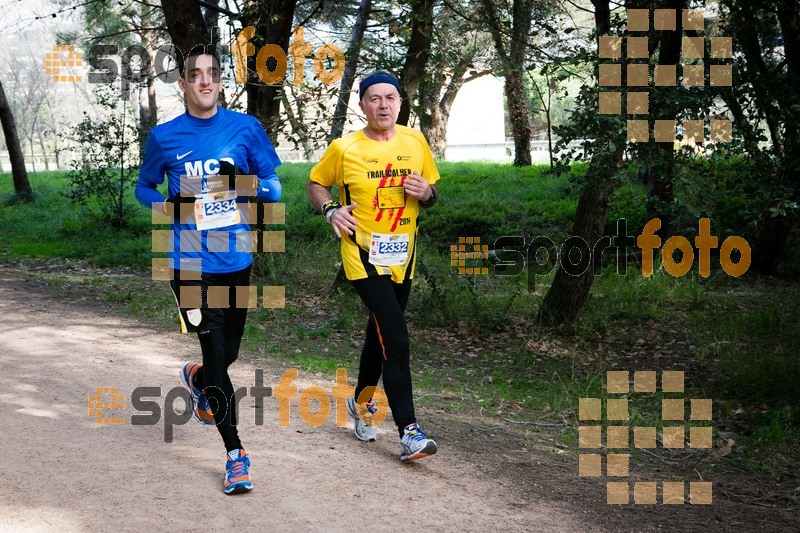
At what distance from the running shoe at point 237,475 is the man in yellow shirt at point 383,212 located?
1.01 m

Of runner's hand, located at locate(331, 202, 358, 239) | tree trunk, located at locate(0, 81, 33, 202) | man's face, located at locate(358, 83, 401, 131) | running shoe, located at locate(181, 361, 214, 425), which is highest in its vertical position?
tree trunk, located at locate(0, 81, 33, 202)

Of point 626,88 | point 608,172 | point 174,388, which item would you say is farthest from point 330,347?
point 626,88

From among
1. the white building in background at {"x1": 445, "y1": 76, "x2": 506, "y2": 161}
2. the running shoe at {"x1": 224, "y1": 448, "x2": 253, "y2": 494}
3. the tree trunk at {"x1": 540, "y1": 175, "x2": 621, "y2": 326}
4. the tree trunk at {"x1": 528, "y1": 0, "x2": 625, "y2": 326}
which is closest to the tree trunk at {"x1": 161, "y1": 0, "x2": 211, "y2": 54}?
the tree trunk at {"x1": 528, "y1": 0, "x2": 625, "y2": 326}

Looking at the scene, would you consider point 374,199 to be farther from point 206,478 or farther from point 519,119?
point 519,119

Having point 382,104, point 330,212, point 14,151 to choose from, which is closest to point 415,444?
point 330,212

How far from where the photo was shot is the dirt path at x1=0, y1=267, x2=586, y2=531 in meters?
4.20

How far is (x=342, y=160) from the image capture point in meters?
4.96

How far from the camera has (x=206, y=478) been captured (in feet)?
15.4

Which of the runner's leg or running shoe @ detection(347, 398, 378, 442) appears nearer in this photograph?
the runner's leg

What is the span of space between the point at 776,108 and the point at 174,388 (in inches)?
226

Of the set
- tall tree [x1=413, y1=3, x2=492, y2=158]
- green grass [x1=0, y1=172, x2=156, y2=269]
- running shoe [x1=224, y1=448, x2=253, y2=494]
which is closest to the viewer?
running shoe [x1=224, y1=448, x2=253, y2=494]

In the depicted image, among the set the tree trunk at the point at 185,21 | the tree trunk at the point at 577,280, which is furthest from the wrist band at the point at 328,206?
the tree trunk at the point at 185,21

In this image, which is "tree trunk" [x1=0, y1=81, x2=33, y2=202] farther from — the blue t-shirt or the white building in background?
the white building in background

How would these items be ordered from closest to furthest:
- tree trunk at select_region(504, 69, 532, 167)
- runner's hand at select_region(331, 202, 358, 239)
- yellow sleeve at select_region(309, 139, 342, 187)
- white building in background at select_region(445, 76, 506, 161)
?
1. runner's hand at select_region(331, 202, 358, 239)
2. yellow sleeve at select_region(309, 139, 342, 187)
3. tree trunk at select_region(504, 69, 532, 167)
4. white building in background at select_region(445, 76, 506, 161)
